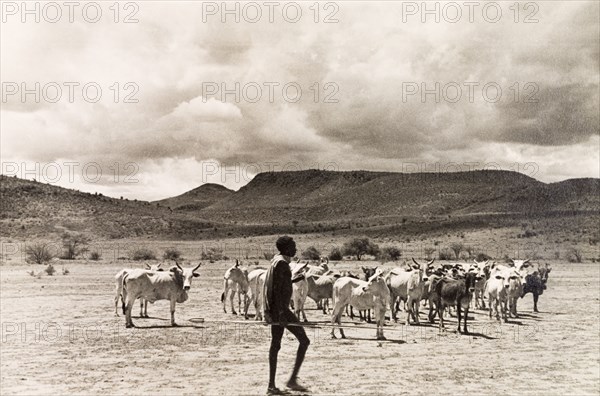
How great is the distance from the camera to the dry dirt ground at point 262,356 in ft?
35.7

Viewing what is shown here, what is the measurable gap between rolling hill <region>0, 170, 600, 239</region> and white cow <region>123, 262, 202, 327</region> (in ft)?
199

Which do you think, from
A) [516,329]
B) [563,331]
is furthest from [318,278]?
[563,331]

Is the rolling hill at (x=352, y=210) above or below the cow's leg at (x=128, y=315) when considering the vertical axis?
above

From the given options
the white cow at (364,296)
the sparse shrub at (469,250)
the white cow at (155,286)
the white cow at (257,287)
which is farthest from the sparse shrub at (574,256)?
the white cow at (155,286)

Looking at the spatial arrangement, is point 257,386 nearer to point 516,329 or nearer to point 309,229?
point 516,329

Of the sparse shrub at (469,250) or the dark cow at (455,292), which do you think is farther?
the sparse shrub at (469,250)

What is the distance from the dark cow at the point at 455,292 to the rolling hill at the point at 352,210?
62507mm

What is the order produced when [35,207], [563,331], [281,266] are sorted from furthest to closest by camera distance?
[35,207] < [563,331] < [281,266]

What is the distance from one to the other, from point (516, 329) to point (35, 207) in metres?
80.3

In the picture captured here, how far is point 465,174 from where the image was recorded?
146 meters

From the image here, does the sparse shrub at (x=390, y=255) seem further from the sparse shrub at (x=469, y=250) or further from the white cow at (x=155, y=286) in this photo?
the white cow at (x=155, y=286)

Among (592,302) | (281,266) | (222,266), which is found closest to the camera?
(281,266)

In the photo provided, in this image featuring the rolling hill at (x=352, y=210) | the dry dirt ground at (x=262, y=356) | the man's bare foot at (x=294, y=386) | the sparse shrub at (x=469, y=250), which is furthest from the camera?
the rolling hill at (x=352, y=210)

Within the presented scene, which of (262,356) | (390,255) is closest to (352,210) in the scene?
(390,255)
